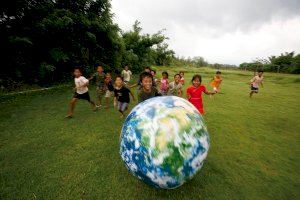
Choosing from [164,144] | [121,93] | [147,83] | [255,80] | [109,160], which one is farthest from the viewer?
[255,80]

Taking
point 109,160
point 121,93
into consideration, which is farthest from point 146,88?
point 109,160

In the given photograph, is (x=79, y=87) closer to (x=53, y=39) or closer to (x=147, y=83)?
(x=147, y=83)

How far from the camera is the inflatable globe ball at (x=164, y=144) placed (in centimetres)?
339

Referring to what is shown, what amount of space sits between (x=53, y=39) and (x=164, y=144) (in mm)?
12677

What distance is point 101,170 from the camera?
448cm

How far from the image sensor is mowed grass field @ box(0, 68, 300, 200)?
394 cm

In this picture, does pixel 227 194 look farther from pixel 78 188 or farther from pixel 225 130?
pixel 225 130

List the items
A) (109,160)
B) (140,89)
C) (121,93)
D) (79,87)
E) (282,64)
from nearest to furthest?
(109,160), (140,89), (121,93), (79,87), (282,64)

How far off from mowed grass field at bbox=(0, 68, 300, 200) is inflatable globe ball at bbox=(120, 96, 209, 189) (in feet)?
1.97

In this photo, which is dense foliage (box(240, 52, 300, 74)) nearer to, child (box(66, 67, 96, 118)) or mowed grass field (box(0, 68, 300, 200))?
mowed grass field (box(0, 68, 300, 200))

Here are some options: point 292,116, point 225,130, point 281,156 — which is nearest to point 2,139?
point 225,130

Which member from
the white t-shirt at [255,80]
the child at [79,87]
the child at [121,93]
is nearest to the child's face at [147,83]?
the child at [121,93]

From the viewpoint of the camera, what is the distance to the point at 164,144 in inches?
133

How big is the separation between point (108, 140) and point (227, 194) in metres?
3.17
